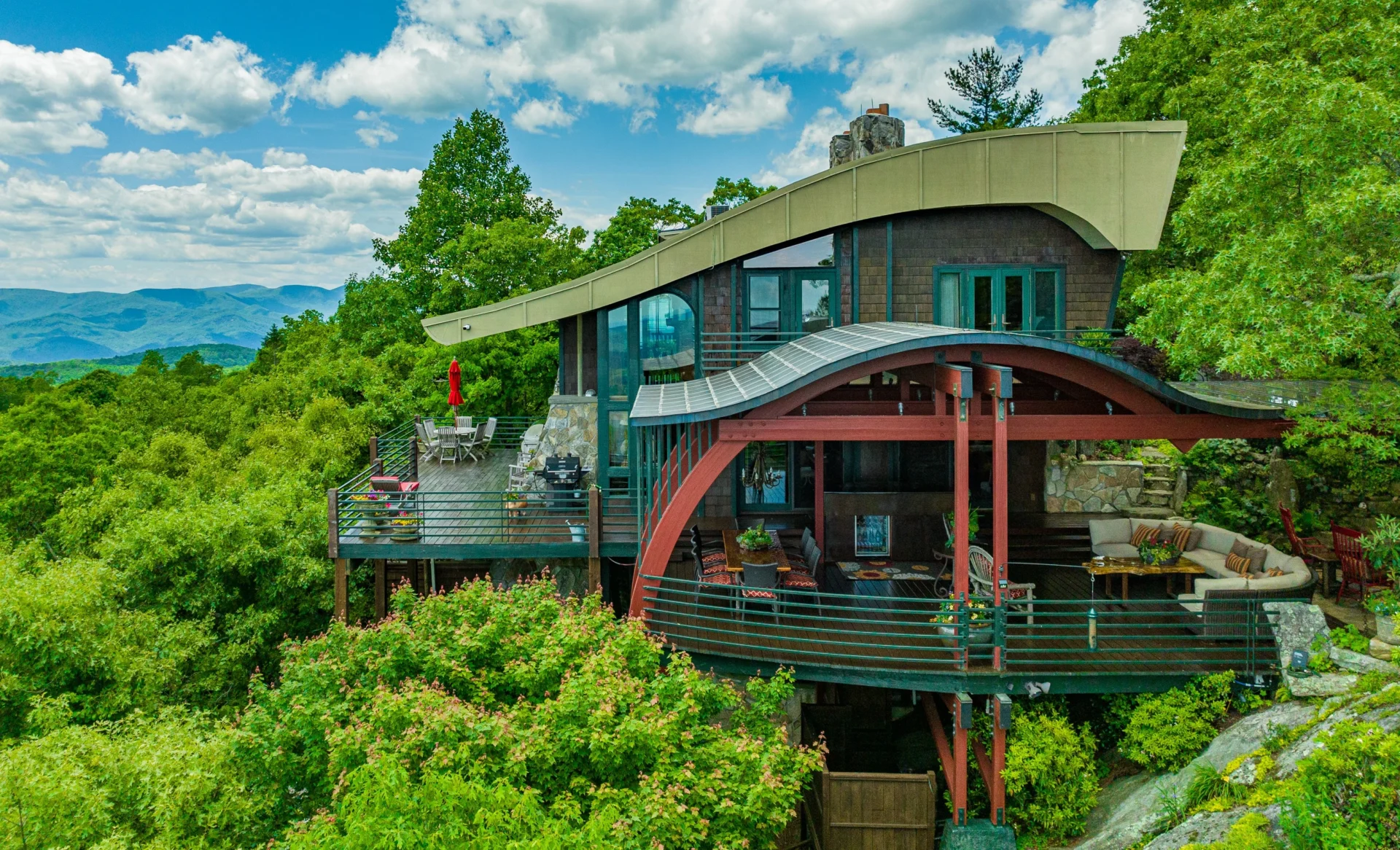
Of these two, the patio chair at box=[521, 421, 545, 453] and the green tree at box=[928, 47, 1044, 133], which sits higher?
the green tree at box=[928, 47, 1044, 133]

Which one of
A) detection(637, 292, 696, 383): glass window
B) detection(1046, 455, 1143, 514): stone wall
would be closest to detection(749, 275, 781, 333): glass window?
detection(637, 292, 696, 383): glass window

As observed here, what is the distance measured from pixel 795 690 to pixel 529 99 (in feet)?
124

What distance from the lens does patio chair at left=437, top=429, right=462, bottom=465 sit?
20078mm

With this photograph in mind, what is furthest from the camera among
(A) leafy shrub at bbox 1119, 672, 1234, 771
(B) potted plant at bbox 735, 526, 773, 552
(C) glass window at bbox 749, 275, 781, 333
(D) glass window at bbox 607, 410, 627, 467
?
(D) glass window at bbox 607, 410, 627, 467

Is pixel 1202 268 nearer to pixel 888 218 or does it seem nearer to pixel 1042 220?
pixel 1042 220

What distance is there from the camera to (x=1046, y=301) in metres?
13.6

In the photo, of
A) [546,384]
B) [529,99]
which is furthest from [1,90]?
[546,384]

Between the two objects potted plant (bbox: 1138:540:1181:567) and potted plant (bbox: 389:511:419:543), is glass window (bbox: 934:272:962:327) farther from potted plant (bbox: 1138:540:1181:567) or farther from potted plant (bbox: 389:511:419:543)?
potted plant (bbox: 389:511:419:543)

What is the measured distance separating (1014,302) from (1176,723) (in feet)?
23.2

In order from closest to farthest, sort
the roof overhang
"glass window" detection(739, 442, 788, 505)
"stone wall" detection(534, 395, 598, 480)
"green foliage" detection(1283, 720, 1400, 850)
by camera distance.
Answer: "green foliage" detection(1283, 720, 1400, 850) < the roof overhang < "glass window" detection(739, 442, 788, 505) < "stone wall" detection(534, 395, 598, 480)

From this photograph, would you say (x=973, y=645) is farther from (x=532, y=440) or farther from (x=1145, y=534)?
(x=532, y=440)

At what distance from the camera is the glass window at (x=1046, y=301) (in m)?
13.6

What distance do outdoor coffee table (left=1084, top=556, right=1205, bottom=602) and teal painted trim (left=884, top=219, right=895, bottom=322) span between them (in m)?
4.89

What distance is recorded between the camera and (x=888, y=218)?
13.5 m
